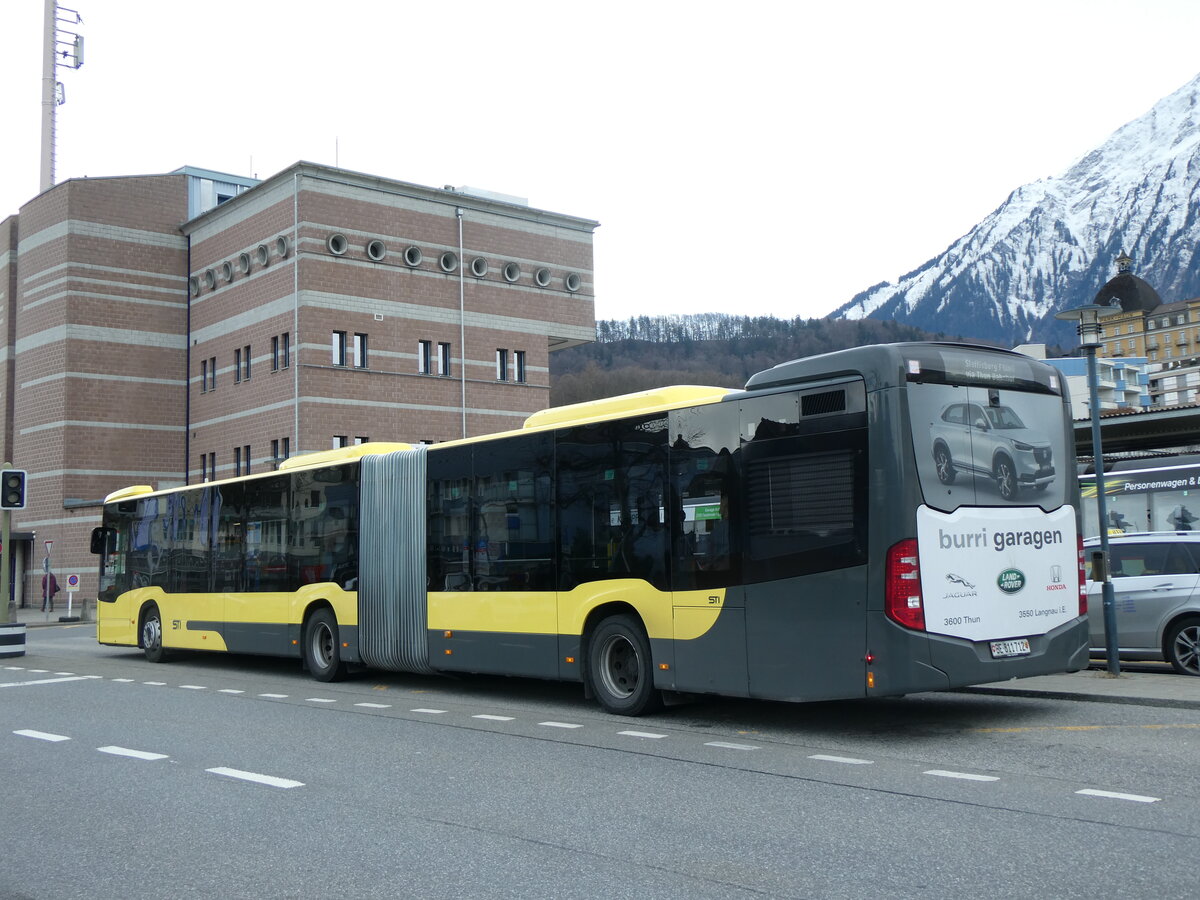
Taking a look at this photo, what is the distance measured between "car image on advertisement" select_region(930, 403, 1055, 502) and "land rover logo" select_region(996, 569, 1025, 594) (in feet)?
2.06

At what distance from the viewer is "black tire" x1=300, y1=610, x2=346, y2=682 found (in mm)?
15635

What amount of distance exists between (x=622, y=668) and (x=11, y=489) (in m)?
15.4

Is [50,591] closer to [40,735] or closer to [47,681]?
[47,681]

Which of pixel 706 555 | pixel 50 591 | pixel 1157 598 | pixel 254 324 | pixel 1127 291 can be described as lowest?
pixel 50 591

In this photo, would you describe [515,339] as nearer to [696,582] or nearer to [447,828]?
[696,582]

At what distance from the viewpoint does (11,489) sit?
72.0ft

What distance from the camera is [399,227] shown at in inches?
1788

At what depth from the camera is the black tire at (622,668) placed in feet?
36.7

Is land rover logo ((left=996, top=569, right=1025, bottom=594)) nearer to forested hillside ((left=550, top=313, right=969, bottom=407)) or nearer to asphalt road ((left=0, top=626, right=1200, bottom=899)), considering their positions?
asphalt road ((left=0, top=626, right=1200, bottom=899))

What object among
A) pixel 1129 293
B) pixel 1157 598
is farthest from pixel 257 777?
pixel 1129 293

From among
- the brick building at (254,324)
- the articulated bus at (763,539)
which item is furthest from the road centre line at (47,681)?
the brick building at (254,324)

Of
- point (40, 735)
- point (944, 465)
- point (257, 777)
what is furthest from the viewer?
point (40, 735)

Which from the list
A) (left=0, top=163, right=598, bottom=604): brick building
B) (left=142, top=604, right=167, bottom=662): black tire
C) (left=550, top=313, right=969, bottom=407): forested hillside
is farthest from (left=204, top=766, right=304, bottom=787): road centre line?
(left=550, top=313, right=969, bottom=407): forested hillside

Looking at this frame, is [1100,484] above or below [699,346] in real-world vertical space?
below
